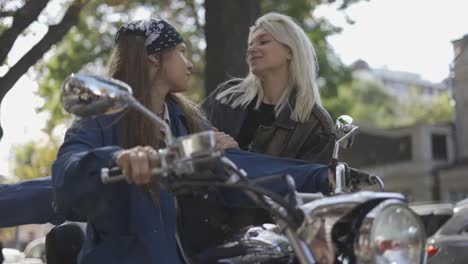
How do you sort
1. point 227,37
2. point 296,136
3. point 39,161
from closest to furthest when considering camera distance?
point 296,136 < point 227,37 < point 39,161

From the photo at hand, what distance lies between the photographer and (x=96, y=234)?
121 inches

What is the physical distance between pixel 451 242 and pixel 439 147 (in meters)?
33.5

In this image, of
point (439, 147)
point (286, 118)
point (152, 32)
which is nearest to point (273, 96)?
point (286, 118)

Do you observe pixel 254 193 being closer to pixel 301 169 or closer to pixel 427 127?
pixel 301 169

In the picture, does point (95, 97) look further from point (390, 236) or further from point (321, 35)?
point (321, 35)

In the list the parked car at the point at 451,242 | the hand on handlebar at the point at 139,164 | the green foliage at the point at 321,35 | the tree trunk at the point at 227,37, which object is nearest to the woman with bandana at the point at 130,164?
the hand on handlebar at the point at 139,164

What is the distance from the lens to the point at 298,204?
7.77ft

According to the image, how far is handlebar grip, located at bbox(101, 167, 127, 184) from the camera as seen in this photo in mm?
2350

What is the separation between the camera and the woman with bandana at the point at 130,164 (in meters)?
2.70

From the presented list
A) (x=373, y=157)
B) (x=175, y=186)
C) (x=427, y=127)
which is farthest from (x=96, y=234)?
(x=373, y=157)

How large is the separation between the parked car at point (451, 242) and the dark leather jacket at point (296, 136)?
5.30 meters

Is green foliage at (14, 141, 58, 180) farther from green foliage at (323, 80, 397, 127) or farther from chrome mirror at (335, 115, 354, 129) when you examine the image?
green foliage at (323, 80, 397, 127)

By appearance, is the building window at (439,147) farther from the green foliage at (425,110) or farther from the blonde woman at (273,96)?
the blonde woman at (273,96)

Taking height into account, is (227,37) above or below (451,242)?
above
